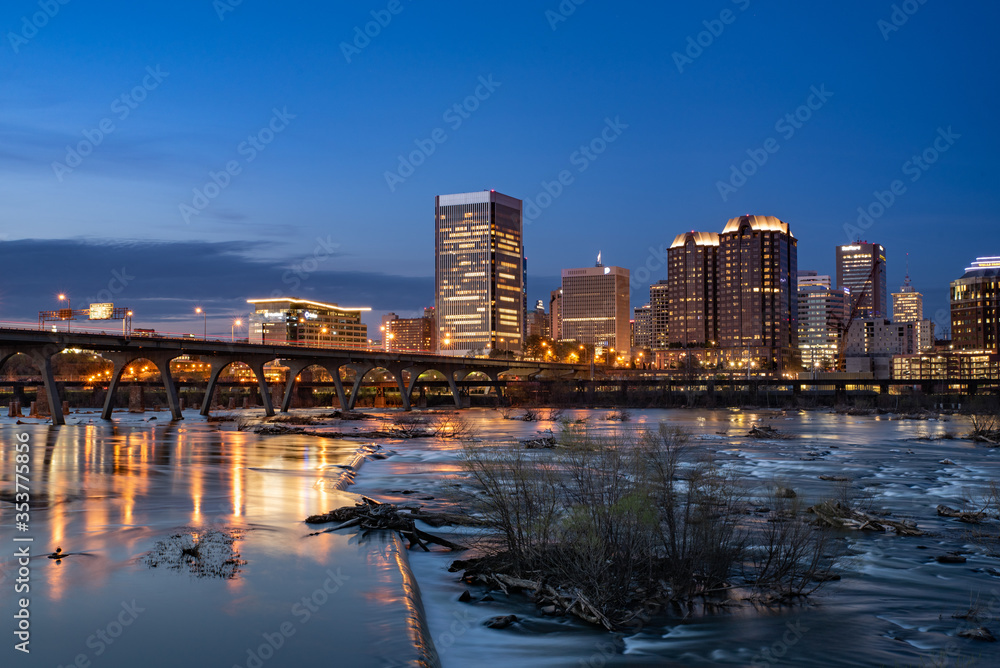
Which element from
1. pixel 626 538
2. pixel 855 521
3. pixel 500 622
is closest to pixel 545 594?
pixel 500 622

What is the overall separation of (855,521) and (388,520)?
15.2 meters

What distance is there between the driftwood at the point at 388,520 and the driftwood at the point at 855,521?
11608 millimetres

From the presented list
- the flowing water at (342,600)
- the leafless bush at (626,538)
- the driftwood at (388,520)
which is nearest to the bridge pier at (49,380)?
the flowing water at (342,600)

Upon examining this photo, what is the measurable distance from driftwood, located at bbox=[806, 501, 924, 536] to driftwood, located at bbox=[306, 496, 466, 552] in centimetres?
1161

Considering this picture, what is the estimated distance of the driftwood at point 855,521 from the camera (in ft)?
81.7

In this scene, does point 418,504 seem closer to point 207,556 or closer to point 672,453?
point 207,556

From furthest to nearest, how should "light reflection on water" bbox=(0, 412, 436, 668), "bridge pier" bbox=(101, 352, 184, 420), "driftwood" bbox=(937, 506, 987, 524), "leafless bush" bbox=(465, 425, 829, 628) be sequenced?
"bridge pier" bbox=(101, 352, 184, 420), "driftwood" bbox=(937, 506, 987, 524), "leafless bush" bbox=(465, 425, 829, 628), "light reflection on water" bbox=(0, 412, 436, 668)

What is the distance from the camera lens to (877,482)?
38.7 meters

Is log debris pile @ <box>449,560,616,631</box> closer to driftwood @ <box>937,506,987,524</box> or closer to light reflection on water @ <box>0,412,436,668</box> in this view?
light reflection on water @ <box>0,412,436,668</box>

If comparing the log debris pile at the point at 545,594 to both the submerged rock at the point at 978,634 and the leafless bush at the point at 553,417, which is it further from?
the leafless bush at the point at 553,417

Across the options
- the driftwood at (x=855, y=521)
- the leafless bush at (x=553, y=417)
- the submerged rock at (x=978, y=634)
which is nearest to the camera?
the submerged rock at (x=978, y=634)

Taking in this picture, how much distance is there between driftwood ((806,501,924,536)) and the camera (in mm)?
24891

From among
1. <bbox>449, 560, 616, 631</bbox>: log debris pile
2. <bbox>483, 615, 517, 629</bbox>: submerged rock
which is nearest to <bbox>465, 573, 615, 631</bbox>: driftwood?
<bbox>449, 560, 616, 631</bbox>: log debris pile

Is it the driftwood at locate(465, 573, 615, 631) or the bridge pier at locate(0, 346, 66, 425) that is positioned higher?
the bridge pier at locate(0, 346, 66, 425)
